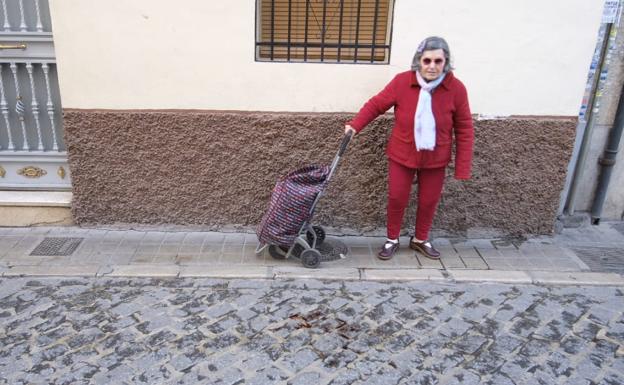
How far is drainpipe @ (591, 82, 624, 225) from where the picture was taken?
451 centimetres

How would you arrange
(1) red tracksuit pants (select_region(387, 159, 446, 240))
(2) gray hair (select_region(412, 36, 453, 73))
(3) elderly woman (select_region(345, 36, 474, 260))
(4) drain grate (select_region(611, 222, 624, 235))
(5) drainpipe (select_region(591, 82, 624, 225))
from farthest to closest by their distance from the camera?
1. (4) drain grate (select_region(611, 222, 624, 235))
2. (5) drainpipe (select_region(591, 82, 624, 225))
3. (1) red tracksuit pants (select_region(387, 159, 446, 240))
4. (3) elderly woman (select_region(345, 36, 474, 260))
5. (2) gray hair (select_region(412, 36, 453, 73))

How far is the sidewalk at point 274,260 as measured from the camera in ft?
12.2

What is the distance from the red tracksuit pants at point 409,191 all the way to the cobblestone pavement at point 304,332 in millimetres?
589

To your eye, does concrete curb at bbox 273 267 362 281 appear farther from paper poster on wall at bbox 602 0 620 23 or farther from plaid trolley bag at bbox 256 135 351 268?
paper poster on wall at bbox 602 0 620 23

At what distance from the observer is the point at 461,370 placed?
2752 millimetres

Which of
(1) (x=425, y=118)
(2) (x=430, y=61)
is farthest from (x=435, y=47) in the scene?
(1) (x=425, y=118)

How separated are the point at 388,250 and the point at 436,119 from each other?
1151mm

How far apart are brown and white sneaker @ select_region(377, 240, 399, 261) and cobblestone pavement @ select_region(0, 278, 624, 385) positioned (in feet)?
1.44

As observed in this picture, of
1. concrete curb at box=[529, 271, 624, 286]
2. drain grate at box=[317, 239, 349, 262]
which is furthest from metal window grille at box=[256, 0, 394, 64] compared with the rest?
concrete curb at box=[529, 271, 624, 286]

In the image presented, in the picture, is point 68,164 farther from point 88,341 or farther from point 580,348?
point 580,348

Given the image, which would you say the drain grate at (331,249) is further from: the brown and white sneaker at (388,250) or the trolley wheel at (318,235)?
the brown and white sneaker at (388,250)

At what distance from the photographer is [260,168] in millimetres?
4242

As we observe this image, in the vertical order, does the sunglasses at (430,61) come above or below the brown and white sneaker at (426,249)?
above

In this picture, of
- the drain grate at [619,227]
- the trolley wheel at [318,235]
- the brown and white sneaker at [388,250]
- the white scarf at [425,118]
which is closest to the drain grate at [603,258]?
the drain grate at [619,227]
